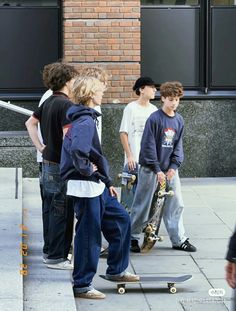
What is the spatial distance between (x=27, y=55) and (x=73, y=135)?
258 inches

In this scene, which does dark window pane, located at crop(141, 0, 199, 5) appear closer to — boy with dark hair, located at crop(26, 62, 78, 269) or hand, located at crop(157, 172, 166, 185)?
hand, located at crop(157, 172, 166, 185)

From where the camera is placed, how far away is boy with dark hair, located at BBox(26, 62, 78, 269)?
7.86 metres

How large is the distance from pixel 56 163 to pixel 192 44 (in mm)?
6223

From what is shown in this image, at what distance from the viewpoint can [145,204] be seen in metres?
9.02

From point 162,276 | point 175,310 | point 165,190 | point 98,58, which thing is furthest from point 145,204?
point 98,58

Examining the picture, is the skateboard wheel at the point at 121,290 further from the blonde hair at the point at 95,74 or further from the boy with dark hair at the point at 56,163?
the blonde hair at the point at 95,74

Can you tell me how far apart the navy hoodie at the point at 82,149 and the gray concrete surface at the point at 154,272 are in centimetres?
93

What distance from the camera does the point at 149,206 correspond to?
901 cm

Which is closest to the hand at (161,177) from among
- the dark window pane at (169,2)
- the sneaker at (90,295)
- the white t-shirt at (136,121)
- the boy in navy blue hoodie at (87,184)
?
the white t-shirt at (136,121)

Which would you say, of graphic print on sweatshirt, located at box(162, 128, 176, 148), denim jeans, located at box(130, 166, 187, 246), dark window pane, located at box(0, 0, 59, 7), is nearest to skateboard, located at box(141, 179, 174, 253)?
denim jeans, located at box(130, 166, 187, 246)

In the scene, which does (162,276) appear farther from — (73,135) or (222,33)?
(222,33)

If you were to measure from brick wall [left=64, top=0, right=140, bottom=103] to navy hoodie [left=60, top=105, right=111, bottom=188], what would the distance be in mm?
5639

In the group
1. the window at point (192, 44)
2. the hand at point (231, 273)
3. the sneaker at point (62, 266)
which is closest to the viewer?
the hand at point (231, 273)

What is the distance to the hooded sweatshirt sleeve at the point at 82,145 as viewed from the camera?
7156 mm
